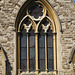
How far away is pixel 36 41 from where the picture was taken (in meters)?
13.5

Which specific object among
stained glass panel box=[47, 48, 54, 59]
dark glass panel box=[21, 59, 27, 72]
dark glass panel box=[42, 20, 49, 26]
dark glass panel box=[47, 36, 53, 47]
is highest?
dark glass panel box=[42, 20, 49, 26]

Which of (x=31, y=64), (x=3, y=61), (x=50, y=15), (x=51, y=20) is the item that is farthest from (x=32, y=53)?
(x=50, y=15)

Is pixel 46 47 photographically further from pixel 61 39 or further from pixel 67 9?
pixel 67 9

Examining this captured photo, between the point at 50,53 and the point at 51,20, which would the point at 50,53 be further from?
the point at 51,20

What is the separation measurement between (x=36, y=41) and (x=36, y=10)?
1672 mm

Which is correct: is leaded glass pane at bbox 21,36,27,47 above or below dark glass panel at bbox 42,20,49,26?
below

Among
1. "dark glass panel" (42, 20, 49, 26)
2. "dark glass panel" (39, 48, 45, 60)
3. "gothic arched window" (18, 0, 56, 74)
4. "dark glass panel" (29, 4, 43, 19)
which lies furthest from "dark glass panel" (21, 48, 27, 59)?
"dark glass panel" (29, 4, 43, 19)

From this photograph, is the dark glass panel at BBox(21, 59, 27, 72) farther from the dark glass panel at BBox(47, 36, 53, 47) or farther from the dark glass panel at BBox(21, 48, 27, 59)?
the dark glass panel at BBox(47, 36, 53, 47)

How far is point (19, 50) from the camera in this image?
44.2 ft

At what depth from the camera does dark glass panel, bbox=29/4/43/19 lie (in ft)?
45.3

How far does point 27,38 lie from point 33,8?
164cm

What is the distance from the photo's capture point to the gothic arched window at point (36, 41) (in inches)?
531

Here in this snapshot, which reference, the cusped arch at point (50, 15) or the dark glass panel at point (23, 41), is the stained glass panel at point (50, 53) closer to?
the cusped arch at point (50, 15)

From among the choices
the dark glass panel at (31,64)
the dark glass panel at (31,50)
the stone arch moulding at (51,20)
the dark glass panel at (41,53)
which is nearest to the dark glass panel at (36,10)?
the stone arch moulding at (51,20)
